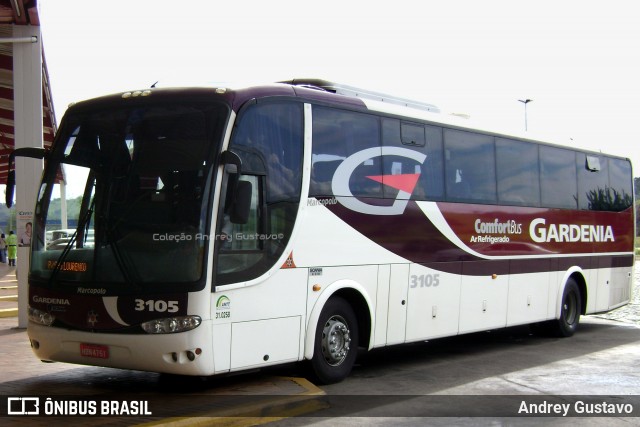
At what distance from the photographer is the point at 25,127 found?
14.6 meters

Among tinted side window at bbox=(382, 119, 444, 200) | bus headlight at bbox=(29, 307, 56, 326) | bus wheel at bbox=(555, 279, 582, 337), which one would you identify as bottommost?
bus wheel at bbox=(555, 279, 582, 337)

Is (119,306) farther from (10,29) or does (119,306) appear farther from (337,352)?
(10,29)

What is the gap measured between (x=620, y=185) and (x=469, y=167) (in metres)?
6.35

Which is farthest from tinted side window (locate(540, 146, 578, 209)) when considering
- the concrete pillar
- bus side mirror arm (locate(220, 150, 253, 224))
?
the concrete pillar

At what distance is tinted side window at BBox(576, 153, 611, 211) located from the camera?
1641 cm

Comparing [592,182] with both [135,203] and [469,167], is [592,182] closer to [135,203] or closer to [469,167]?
[469,167]

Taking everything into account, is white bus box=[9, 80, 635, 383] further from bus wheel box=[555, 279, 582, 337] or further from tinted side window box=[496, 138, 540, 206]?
bus wheel box=[555, 279, 582, 337]

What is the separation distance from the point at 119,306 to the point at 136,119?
199cm

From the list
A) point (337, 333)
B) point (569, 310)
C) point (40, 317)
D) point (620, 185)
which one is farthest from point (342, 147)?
point (620, 185)

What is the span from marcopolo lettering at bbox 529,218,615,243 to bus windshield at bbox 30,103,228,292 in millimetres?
7418

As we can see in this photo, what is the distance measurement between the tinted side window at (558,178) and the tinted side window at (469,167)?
187cm

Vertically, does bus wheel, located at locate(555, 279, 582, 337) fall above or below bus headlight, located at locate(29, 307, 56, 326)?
below

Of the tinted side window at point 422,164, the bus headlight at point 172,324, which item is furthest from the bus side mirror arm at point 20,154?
the tinted side window at point 422,164

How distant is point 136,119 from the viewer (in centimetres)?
920
